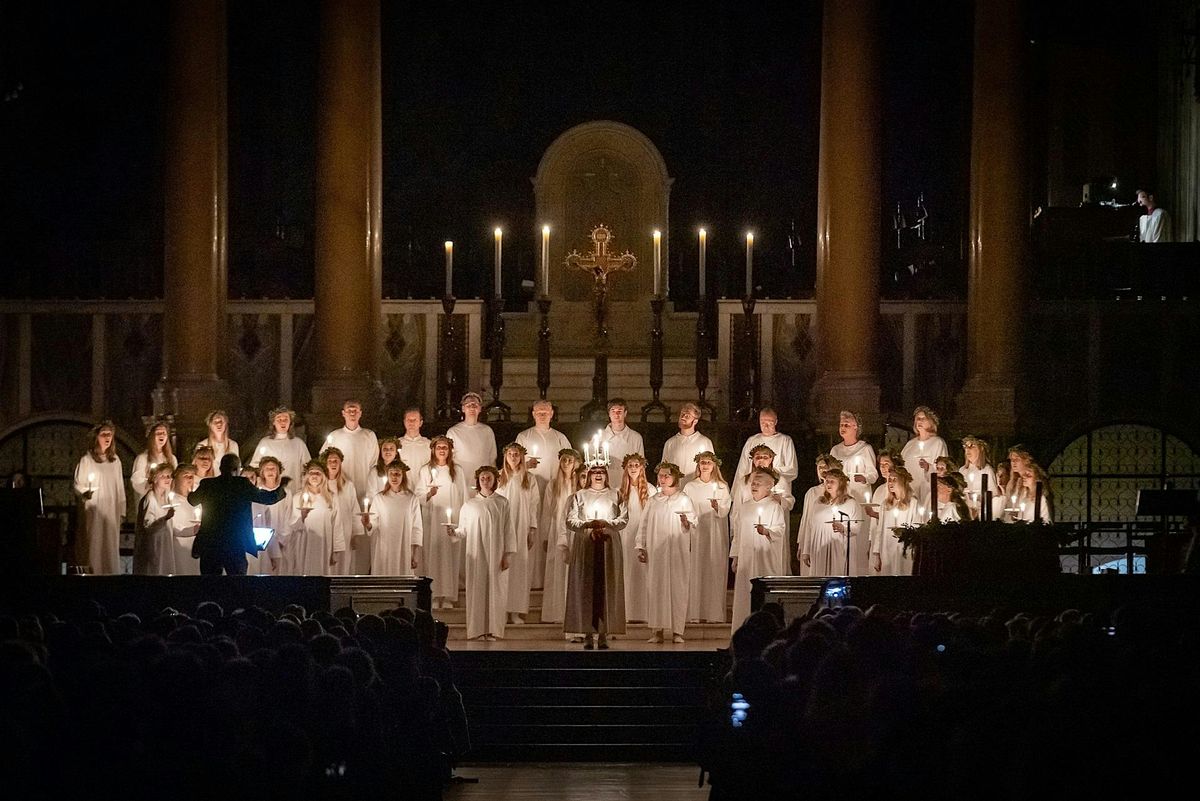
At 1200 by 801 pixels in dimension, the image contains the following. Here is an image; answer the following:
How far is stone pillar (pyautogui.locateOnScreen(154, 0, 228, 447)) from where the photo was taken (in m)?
19.8

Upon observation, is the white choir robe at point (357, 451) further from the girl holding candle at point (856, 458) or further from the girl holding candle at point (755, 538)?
the girl holding candle at point (856, 458)

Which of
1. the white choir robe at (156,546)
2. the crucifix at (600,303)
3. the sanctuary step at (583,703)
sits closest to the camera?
the sanctuary step at (583,703)

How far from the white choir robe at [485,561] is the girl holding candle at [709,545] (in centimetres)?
172

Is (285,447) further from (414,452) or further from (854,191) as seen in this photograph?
(854,191)

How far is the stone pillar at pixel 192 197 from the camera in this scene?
64.8 feet

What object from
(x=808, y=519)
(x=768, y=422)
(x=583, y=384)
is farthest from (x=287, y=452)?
(x=808, y=519)

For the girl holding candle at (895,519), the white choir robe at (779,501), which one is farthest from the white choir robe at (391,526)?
the girl holding candle at (895,519)

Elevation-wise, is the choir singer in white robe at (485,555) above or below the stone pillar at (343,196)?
below

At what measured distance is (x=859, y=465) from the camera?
1772 cm

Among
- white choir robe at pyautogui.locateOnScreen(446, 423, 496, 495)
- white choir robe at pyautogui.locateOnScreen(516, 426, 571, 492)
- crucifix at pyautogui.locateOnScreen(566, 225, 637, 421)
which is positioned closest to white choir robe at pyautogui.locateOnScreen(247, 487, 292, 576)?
white choir robe at pyautogui.locateOnScreen(446, 423, 496, 495)

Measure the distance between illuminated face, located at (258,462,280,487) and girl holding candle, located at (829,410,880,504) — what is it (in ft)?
17.4

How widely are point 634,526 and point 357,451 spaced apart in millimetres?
3107

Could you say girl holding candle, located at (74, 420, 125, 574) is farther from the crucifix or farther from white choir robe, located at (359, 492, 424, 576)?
the crucifix

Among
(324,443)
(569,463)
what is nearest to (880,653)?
(569,463)
